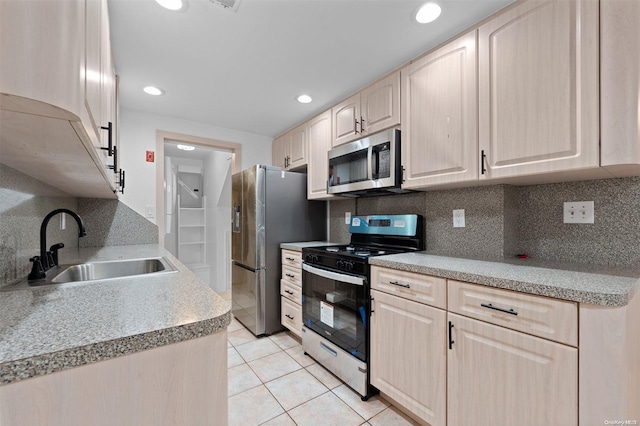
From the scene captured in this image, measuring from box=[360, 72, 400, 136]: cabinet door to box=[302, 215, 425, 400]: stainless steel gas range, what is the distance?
716mm

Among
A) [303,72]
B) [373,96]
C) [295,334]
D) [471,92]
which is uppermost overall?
[303,72]

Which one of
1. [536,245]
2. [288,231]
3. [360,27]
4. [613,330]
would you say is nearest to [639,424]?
[613,330]

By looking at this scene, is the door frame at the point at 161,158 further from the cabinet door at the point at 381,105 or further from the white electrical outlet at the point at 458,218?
the white electrical outlet at the point at 458,218

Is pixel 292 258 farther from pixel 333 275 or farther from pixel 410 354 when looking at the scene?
pixel 410 354

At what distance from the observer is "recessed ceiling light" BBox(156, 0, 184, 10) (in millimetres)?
1381

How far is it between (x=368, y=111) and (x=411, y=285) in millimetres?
1372

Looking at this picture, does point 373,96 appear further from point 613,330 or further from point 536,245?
point 613,330

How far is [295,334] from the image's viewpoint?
101 inches

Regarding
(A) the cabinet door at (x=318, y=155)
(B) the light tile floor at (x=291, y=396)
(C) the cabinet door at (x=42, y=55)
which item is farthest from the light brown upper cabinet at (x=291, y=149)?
(C) the cabinet door at (x=42, y=55)

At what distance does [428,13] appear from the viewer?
1.47 metres

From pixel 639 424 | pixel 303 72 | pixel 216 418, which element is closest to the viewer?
pixel 216 418

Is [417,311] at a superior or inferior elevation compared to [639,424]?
superior

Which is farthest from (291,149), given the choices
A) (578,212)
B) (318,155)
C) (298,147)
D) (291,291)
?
(578,212)

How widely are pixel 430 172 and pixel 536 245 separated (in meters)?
0.74
